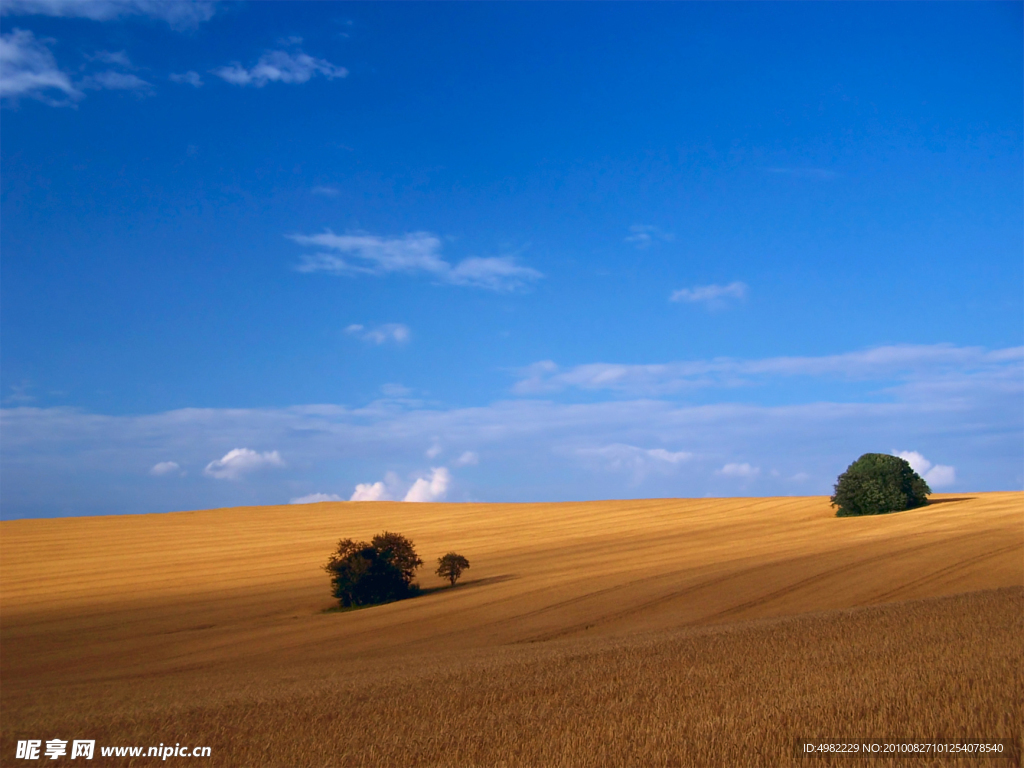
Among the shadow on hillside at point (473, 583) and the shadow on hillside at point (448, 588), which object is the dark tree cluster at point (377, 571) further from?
the shadow on hillside at point (473, 583)

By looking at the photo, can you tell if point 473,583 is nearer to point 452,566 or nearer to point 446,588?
point 446,588

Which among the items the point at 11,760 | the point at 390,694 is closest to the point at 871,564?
the point at 390,694

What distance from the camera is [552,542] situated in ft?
165

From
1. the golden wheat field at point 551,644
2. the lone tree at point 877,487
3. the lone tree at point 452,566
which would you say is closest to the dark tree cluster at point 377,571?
the lone tree at point 452,566

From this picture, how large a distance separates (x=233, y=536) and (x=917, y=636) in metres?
60.0

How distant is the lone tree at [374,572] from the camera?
3344 centimetres

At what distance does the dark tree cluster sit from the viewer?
110 ft

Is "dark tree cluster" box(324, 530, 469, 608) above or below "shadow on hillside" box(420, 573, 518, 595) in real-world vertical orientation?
above

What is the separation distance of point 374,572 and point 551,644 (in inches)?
672

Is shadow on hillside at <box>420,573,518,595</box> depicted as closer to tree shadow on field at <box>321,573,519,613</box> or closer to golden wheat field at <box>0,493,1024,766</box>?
tree shadow on field at <box>321,573,519,613</box>

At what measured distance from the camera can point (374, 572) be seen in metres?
33.9

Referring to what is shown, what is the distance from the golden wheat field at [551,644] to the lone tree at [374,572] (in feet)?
5.34

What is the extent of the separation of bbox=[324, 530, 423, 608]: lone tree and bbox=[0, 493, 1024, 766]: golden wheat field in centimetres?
163

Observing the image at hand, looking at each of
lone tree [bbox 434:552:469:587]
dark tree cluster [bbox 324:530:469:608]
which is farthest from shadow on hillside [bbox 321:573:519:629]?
lone tree [bbox 434:552:469:587]
